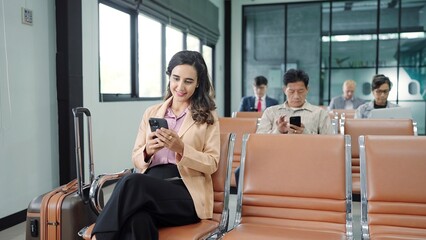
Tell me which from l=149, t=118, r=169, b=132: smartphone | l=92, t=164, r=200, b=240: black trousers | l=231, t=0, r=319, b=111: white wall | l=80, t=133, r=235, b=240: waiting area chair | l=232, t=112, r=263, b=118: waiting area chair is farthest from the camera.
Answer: l=231, t=0, r=319, b=111: white wall

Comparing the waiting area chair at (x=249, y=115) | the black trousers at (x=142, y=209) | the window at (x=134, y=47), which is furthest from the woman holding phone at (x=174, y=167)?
the window at (x=134, y=47)

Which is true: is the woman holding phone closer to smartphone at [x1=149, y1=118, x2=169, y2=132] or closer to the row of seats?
smartphone at [x1=149, y1=118, x2=169, y2=132]

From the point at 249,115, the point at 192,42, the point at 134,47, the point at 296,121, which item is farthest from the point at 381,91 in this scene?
the point at 192,42

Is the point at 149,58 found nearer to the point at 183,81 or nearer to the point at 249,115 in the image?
the point at 249,115

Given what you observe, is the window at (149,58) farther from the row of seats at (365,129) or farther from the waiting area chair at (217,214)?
the waiting area chair at (217,214)

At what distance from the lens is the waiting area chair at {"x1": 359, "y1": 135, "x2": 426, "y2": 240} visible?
65.4 inches

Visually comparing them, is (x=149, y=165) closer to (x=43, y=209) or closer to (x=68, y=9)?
(x=43, y=209)

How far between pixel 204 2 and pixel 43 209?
5610mm

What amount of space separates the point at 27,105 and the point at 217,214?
2.02m

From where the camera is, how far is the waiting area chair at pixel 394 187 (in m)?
1.66

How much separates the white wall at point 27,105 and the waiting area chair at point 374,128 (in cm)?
239

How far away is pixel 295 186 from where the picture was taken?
71.1 inches

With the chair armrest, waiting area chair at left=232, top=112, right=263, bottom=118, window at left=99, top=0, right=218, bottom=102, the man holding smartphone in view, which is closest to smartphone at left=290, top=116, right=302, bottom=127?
the man holding smartphone

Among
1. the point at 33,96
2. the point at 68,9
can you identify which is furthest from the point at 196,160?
the point at 68,9
